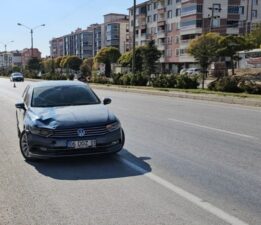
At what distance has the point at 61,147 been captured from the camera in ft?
26.5

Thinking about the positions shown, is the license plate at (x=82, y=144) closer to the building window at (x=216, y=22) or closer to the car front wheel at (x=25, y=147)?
the car front wheel at (x=25, y=147)

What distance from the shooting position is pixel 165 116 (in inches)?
653

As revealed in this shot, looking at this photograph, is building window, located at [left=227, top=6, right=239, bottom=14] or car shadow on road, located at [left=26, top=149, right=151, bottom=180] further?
building window, located at [left=227, top=6, right=239, bottom=14]

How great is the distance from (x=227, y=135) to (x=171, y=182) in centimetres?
501

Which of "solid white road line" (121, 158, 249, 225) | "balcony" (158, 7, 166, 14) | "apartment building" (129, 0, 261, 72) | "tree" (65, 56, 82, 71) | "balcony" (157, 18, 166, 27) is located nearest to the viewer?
"solid white road line" (121, 158, 249, 225)

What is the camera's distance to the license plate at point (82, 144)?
26.5ft

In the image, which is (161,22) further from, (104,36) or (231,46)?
(104,36)

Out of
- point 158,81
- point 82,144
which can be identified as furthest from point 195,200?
point 158,81

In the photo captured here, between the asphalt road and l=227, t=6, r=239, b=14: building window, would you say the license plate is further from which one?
l=227, t=6, r=239, b=14: building window

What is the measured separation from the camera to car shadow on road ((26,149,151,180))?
7.52 metres

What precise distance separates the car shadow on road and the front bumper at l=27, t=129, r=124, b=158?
0.70 feet

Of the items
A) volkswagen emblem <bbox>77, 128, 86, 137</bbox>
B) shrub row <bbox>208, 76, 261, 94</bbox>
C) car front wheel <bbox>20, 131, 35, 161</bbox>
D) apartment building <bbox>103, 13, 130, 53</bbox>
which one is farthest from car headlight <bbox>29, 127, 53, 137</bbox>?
apartment building <bbox>103, 13, 130, 53</bbox>

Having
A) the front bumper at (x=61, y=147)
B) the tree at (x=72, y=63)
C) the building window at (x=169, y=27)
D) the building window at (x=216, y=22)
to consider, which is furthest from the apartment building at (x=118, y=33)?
the front bumper at (x=61, y=147)

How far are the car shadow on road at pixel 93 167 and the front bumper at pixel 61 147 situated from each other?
0.21 m
